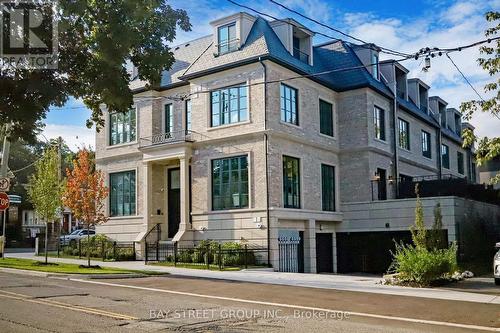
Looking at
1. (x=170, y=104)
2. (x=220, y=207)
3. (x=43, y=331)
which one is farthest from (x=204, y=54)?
(x=43, y=331)

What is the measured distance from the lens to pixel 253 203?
25.3 metres

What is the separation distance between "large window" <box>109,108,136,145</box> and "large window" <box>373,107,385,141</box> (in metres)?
13.9

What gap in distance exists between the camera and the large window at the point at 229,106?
26.3 m

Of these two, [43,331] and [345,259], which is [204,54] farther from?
[43,331]

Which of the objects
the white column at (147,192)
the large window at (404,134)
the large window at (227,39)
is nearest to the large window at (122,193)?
the white column at (147,192)

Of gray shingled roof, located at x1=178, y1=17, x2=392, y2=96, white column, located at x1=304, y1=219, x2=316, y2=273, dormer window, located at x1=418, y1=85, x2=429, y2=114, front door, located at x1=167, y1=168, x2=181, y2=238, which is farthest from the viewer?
dormer window, located at x1=418, y1=85, x2=429, y2=114

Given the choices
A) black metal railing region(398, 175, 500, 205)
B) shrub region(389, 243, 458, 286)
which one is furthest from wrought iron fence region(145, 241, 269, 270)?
black metal railing region(398, 175, 500, 205)

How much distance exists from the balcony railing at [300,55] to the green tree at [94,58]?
62.1 feet

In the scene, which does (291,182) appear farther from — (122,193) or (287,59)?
(122,193)

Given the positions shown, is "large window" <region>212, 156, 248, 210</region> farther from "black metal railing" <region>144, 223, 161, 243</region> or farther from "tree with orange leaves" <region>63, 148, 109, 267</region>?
"tree with orange leaves" <region>63, 148, 109, 267</region>

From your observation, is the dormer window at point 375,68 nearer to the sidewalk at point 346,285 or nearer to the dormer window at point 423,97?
the dormer window at point 423,97

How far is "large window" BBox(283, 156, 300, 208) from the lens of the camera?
26.4 m

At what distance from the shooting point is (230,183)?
86.6 feet

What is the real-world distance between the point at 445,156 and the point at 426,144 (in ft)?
15.8
